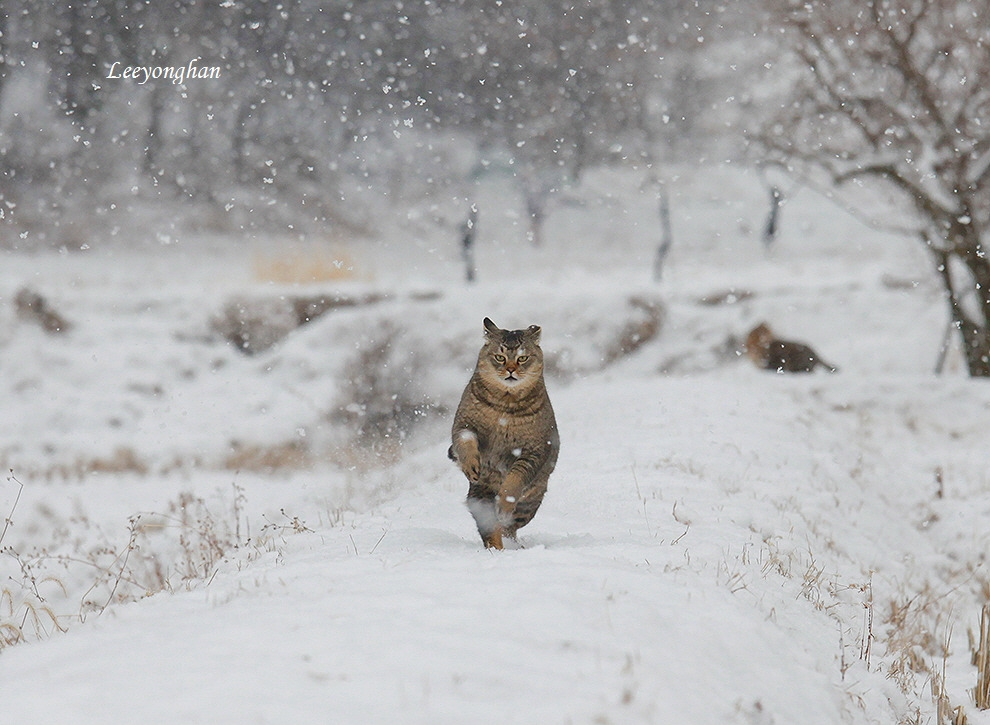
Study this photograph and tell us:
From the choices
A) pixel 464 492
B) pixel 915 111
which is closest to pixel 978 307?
pixel 915 111

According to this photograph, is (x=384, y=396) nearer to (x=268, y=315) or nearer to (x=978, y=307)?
(x=268, y=315)

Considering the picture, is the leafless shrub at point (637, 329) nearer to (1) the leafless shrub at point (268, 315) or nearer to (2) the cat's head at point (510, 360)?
(1) the leafless shrub at point (268, 315)

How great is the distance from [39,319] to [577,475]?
21406 mm

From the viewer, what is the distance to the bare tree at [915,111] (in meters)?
16.5

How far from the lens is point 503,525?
526cm

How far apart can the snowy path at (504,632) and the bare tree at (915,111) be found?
1200 centimetres

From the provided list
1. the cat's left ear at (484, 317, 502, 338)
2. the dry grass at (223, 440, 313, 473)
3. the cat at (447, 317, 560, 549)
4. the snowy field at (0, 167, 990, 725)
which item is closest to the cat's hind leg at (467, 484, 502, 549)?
the cat at (447, 317, 560, 549)

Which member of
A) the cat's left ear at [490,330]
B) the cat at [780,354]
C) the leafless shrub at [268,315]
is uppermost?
the leafless shrub at [268,315]

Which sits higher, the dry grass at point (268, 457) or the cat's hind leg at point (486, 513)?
the cat's hind leg at point (486, 513)

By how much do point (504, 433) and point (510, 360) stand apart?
49 centimetres

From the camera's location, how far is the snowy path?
2.90 metres

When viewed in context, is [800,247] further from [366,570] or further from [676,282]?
[366,570]

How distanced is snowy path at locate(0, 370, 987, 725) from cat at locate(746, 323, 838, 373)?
12245 millimetres

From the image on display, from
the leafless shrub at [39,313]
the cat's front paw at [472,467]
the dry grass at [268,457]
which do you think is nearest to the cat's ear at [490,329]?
the cat's front paw at [472,467]
